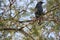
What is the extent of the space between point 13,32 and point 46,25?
394mm

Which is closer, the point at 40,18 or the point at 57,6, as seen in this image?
the point at 40,18

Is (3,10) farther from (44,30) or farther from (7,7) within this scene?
(44,30)

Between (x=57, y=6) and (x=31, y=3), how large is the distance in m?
0.34

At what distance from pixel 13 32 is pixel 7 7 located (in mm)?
316

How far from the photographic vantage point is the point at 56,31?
8.25ft

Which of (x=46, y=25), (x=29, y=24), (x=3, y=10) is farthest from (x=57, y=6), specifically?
(x=3, y=10)

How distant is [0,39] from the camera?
8.16 ft

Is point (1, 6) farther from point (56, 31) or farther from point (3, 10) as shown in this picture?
point (56, 31)

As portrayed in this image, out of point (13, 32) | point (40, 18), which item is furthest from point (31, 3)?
point (13, 32)

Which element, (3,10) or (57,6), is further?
(57,6)

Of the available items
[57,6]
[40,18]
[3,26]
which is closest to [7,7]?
[3,26]

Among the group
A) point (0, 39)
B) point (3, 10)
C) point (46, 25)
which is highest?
point (3, 10)

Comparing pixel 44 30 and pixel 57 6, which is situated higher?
pixel 57 6

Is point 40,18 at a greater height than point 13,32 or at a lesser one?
greater
